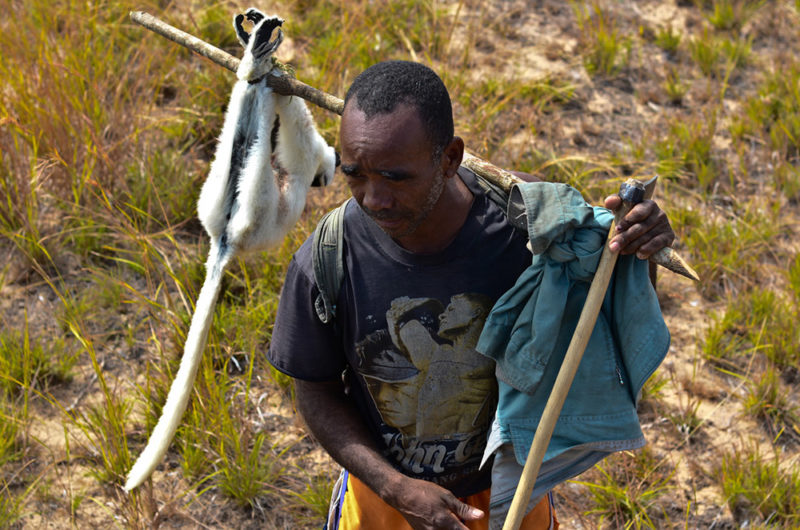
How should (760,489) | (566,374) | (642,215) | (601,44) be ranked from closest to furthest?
(642,215), (566,374), (760,489), (601,44)

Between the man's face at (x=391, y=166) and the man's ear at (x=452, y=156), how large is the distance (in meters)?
0.02

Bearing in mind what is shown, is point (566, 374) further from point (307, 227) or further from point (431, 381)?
point (307, 227)

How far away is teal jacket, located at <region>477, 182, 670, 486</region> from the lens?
5.82 feet

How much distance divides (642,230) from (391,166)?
1.61 ft

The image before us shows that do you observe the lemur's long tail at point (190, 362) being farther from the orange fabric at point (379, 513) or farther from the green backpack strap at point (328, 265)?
the orange fabric at point (379, 513)

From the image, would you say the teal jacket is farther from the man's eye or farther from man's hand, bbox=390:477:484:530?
the man's eye

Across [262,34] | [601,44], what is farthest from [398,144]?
[601,44]

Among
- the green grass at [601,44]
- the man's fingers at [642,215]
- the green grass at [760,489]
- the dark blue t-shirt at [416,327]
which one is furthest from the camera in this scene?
the green grass at [601,44]

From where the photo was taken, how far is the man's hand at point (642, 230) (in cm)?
165

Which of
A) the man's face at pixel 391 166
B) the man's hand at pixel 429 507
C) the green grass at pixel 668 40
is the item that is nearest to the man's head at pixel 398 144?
the man's face at pixel 391 166

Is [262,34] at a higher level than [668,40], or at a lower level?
higher

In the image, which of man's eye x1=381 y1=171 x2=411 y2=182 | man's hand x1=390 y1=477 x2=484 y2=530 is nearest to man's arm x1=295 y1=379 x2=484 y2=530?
man's hand x1=390 y1=477 x2=484 y2=530

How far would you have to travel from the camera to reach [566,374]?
1.76 metres

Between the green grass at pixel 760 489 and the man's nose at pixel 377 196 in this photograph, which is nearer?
the man's nose at pixel 377 196
